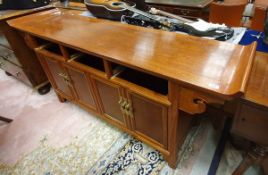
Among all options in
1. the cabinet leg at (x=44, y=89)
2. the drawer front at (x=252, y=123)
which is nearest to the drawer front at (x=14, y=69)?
Answer: the cabinet leg at (x=44, y=89)

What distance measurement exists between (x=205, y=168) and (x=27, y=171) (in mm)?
1229

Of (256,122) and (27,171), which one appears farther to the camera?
(27,171)

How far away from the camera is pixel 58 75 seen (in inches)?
58.9

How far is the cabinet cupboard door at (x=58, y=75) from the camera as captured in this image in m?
1.40

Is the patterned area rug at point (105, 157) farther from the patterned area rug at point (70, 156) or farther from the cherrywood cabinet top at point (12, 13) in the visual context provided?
the cherrywood cabinet top at point (12, 13)

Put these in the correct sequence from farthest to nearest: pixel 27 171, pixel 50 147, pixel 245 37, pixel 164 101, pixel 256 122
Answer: pixel 50 147
pixel 27 171
pixel 245 37
pixel 164 101
pixel 256 122

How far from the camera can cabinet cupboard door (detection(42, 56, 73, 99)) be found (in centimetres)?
140

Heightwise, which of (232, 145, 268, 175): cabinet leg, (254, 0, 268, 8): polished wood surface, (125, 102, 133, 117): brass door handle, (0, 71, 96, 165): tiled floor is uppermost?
(254, 0, 268, 8): polished wood surface

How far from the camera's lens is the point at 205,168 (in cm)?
117

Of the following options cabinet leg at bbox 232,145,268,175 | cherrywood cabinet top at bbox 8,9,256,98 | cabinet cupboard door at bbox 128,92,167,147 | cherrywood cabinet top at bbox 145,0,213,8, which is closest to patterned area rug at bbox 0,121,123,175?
cabinet cupboard door at bbox 128,92,167,147

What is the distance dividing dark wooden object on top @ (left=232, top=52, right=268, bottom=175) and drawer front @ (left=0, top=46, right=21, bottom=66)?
1.86 meters

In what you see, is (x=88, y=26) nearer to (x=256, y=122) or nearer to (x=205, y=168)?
(x=256, y=122)

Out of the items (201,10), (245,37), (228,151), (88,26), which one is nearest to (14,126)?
(88,26)

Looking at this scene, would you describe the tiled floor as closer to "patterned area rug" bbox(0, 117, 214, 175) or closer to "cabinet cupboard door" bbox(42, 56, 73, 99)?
"patterned area rug" bbox(0, 117, 214, 175)
